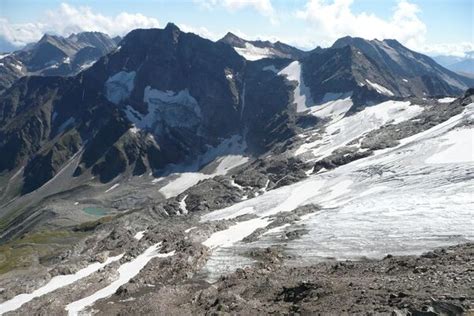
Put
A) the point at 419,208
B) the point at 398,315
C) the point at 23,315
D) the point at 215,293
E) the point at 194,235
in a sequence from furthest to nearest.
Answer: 1. the point at 194,235
2. the point at 419,208
3. the point at 23,315
4. the point at 215,293
5. the point at 398,315

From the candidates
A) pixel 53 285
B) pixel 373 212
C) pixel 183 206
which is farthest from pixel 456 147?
pixel 53 285

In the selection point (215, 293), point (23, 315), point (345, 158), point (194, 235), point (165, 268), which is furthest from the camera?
point (345, 158)

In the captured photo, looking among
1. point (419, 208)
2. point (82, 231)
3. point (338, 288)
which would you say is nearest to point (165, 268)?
point (338, 288)

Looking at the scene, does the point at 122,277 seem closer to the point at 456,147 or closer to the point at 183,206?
the point at 183,206

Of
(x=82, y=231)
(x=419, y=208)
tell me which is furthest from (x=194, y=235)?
(x=82, y=231)

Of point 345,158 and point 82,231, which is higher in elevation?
point 345,158

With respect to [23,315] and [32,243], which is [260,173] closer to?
[32,243]

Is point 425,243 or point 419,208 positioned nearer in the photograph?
point 425,243

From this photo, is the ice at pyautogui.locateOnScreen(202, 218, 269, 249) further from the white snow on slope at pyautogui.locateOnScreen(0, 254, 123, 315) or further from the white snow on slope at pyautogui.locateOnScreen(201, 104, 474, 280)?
the white snow on slope at pyautogui.locateOnScreen(0, 254, 123, 315)
